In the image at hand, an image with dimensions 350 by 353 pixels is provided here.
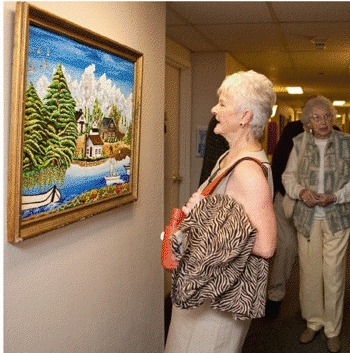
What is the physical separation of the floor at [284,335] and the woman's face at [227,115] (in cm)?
217

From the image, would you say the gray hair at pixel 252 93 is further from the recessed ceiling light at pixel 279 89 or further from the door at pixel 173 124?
the recessed ceiling light at pixel 279 89

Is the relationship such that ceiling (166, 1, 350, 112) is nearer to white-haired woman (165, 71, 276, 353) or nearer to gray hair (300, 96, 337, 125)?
gray hair (300, 96, 337, 125)

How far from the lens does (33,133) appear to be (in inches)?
77.2

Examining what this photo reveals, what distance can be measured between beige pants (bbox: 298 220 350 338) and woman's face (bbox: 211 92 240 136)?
6.17 ft

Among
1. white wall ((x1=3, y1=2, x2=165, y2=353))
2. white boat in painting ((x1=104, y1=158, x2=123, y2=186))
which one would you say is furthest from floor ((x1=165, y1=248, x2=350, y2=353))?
white boat in painting ((x1=104, y1=158, x2=123, y2=186))

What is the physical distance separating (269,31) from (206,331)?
125 inches

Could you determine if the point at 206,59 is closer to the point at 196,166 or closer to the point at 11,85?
the point at 196,166

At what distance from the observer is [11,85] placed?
73.6 inches

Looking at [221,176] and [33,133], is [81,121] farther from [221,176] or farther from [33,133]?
[221,176]

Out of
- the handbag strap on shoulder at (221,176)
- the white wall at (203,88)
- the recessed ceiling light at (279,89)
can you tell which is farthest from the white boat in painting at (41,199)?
the recessed ceiling light at (279,89)

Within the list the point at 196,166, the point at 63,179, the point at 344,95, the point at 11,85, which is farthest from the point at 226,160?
the point at 344,95

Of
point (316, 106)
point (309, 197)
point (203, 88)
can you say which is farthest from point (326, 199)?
point (203, 88)

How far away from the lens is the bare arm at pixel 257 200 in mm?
Result: 2125

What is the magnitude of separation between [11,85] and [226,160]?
852 millimetres
